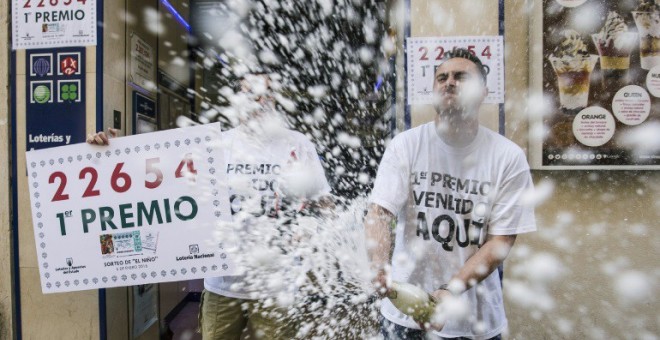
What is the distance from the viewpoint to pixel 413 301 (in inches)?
69.2

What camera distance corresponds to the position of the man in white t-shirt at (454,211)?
6.17 feet

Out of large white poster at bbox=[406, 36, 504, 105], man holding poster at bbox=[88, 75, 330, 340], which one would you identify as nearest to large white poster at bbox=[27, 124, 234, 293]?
man holding poster at bbox=[88, 75, 330, 340]

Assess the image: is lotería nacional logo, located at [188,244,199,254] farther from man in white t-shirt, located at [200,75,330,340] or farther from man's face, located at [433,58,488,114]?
man's face, located at [433,58,488,114]

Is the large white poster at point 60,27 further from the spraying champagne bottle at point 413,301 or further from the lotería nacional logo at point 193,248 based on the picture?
the spraying champagne bottle at point 413,301

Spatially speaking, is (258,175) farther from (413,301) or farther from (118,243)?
(413,301)

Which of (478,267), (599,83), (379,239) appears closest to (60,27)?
(379,239)

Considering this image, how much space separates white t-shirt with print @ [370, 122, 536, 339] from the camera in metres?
1.89

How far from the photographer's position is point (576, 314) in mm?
2578

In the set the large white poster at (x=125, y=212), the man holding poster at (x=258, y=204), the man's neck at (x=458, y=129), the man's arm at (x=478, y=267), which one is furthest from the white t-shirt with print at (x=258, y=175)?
the man's arm at (x=478, y=267)

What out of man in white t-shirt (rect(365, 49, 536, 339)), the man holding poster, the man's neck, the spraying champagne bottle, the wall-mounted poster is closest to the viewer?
→ the spraying champagne bottle

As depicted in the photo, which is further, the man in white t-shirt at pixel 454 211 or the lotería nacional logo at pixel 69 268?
the lotería nacional logo at pixel 69 268

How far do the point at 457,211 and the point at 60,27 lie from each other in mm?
2360

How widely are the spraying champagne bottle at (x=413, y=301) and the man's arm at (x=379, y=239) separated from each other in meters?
0.07

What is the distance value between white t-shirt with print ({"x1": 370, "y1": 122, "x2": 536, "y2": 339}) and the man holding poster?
528 millimetres
